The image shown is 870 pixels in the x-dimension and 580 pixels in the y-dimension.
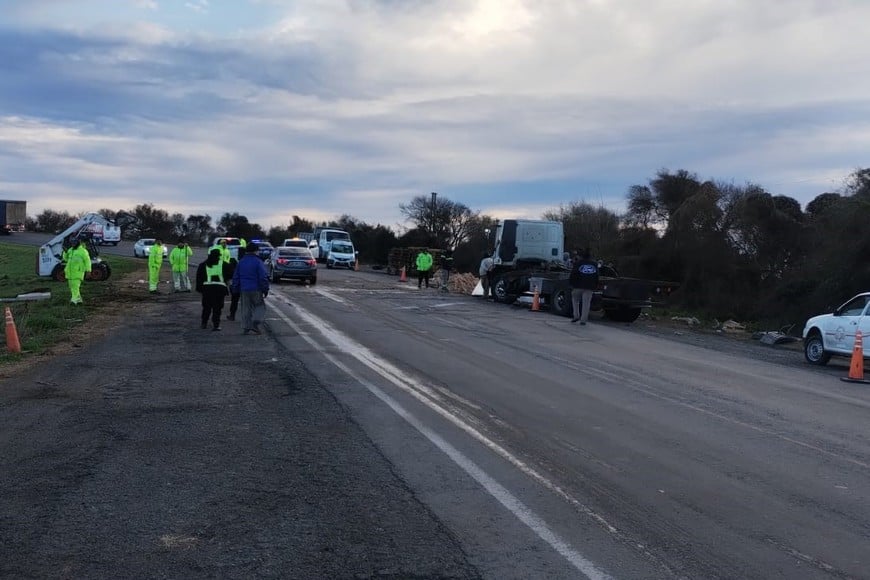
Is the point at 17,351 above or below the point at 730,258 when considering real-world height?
below

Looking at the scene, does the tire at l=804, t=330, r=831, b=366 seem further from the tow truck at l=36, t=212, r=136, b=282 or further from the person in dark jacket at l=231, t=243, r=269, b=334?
the tow truck at l=36, t=212, r=136, b=282

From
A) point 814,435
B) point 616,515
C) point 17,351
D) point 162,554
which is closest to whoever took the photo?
point 162,554

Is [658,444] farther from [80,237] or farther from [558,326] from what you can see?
[80,237]

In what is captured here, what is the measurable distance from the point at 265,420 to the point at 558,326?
1311 cm

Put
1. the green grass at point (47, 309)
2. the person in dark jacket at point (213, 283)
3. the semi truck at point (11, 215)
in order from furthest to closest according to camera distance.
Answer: the semi truck at point (11, 215) < the person in dark jacket at point (213, 283) < the green grass at point (47, 309)

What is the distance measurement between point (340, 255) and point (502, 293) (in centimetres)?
2812

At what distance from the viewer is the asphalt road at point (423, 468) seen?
16.5 feet

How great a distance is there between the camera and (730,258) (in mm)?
35188

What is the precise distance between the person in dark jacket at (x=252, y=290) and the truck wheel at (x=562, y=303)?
10186 mm

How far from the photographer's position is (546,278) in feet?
83.5

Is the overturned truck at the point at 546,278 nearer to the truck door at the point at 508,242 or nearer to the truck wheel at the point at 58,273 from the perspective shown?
the truck door at the point at 508,242

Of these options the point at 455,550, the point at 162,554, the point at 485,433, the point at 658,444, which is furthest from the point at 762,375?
the point at 162,554

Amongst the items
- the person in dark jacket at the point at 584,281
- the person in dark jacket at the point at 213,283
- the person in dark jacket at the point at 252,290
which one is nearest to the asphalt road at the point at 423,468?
the person in dark jacket at the point at 252,290

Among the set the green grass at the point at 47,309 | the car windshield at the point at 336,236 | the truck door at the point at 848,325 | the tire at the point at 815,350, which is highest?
the car windshield at the point at 336,236
